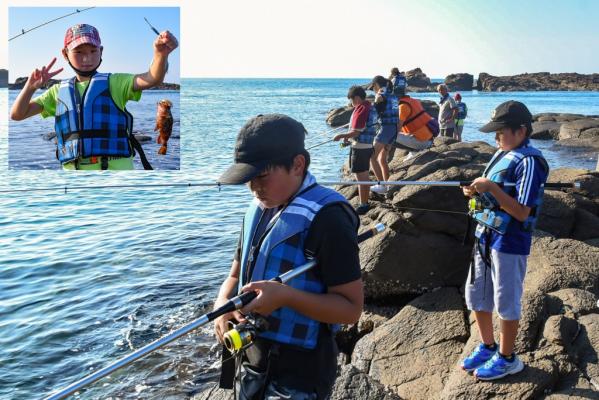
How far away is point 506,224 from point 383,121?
6120 millimetres

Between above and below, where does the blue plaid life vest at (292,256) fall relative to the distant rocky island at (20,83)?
below

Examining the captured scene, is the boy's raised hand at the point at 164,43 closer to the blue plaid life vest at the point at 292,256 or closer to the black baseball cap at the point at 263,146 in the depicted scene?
the black baseball cap at the point at 263,146

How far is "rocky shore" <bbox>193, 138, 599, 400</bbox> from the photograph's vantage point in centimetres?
466

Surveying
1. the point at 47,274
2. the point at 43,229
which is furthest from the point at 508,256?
the point at 43,229

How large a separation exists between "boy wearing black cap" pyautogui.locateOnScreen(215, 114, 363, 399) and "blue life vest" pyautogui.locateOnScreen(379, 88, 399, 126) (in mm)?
7755

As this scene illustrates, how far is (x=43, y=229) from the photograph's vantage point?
42.0ft

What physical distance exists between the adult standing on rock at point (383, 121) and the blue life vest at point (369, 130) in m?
0.66

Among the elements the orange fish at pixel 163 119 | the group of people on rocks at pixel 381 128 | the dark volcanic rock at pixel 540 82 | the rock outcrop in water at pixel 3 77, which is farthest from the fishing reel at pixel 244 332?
the dark volcanic rock at pixel 540 82

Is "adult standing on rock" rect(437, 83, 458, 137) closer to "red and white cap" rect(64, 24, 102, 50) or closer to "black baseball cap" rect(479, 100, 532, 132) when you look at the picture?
"black baseball cap" rect(479, 100, 532, 132)

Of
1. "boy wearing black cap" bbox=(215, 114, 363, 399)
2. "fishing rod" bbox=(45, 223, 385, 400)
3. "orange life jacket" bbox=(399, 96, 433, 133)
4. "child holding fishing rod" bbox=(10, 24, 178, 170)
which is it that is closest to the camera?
"fishing rod" bbox=(45, 223, 385, 400)

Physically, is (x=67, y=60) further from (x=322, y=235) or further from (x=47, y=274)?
(x=47, y=274)

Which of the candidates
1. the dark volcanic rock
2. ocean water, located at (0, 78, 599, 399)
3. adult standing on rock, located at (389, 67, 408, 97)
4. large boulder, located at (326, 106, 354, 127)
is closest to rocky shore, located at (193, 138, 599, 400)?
ocean water, located at (0, 78, 599, 399)

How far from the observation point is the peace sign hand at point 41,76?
3.81m

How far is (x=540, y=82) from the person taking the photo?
127562mm
